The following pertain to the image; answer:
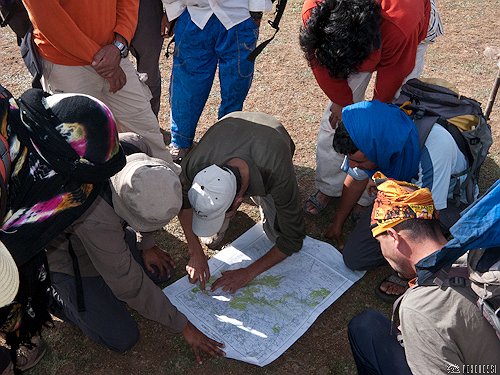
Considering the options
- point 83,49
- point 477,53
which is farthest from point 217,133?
point 477,53

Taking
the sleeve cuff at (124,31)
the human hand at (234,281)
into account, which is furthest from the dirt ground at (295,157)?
the sleeve cuff at (124,31)

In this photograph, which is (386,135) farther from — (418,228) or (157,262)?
(157,262)

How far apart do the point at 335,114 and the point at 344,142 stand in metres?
0.49

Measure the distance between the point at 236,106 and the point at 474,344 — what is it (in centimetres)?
227

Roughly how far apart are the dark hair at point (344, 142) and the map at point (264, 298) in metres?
0.70

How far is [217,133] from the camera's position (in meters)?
2.68

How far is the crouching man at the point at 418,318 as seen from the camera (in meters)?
1.78

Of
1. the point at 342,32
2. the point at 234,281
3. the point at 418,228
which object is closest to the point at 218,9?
the point at 342,32

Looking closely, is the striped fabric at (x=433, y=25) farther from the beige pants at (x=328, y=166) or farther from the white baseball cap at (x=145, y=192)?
the white baseball cap at (x=145, y=192)

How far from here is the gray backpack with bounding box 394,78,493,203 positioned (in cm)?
271

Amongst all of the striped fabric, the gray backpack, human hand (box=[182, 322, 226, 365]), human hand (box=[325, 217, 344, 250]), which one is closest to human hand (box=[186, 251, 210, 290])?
human hand (box=[182, 322, 226, 365])

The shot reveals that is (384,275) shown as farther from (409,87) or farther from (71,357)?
(71,357)

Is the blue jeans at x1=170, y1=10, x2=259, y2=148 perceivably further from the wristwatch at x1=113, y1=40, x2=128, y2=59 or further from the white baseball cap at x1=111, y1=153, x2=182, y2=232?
the white baseball cap at x1=111, y1=153, x2=182, y2=232

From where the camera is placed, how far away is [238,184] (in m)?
2.53
